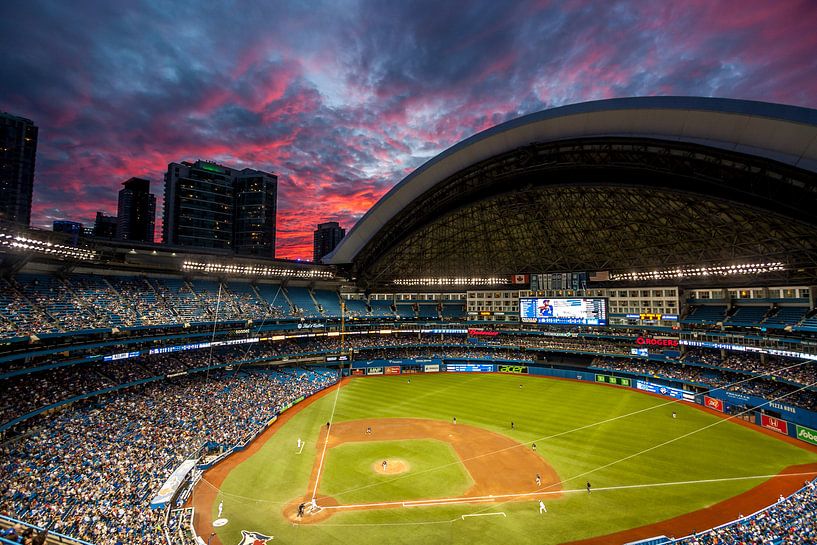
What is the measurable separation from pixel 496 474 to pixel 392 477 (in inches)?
304

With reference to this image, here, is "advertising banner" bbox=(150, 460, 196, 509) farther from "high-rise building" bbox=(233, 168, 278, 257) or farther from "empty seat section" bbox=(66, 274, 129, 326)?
"high-rise building" bbox=(233, 168, 278, 257)

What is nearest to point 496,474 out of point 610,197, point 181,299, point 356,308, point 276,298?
point 610,197

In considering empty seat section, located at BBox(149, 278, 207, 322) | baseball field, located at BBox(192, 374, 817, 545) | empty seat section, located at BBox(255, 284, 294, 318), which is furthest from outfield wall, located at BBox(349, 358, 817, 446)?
empty seat section, located at BBox(149, 278, 207, 322)

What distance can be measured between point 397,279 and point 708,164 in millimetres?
52179

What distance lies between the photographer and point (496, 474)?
28.8 metres

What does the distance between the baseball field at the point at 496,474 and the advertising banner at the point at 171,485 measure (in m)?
1.51

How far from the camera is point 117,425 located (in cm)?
3238

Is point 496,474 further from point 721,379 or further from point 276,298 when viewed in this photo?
point 276,298

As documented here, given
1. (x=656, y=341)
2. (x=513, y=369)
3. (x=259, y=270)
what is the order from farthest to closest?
(x=513, y=369)
(x=259, y=270)
(x=656, y=341)

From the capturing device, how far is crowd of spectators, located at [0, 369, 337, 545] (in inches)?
818

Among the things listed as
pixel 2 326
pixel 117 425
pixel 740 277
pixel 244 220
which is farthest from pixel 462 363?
pixel 244 220

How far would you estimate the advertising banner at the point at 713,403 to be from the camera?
1742 inches

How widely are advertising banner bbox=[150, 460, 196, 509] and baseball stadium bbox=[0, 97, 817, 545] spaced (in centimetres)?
19

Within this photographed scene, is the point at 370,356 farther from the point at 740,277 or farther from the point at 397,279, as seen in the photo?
the point at 740,277
